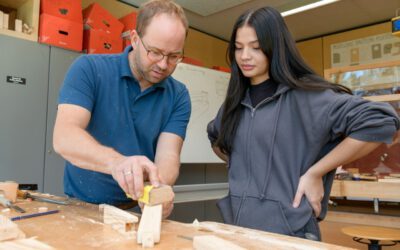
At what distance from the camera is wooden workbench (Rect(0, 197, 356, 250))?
79 cm

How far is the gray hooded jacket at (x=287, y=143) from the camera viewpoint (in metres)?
1.09

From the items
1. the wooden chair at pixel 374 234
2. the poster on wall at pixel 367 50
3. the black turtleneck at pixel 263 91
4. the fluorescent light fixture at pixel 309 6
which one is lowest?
the wooden chair at pixel 374 234

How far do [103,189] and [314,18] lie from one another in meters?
4.20

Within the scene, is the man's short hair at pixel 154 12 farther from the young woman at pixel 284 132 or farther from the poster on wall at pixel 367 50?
the poster on wall at pixel 367 50

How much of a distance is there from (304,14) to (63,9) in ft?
10.0

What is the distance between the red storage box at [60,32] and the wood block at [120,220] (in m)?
2.26

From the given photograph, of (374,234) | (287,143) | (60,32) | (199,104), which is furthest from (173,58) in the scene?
(199,104)

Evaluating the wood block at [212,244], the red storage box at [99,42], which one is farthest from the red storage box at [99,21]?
the wood block at [212,244]

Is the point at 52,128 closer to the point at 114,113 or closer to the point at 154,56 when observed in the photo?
the point at 114,113

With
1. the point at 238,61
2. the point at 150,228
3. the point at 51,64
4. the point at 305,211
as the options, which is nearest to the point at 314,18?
the point at 51,64

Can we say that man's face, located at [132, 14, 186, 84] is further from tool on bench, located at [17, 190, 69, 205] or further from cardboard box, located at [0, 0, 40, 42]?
cardboard box, located at [0, 0, 40, 42]

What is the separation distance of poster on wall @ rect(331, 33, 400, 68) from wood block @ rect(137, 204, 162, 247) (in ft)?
15.4

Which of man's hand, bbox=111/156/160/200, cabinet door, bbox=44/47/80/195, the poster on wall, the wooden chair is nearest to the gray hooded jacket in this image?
man's hand, bbox=111/156/160/200

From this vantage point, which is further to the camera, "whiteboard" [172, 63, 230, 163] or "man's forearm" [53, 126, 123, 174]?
"whiteboard" [172, 63, 230, 163]
